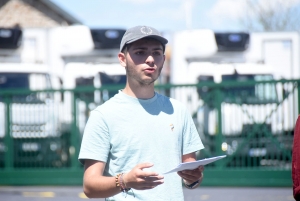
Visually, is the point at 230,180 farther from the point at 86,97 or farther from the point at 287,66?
the point at 287,66

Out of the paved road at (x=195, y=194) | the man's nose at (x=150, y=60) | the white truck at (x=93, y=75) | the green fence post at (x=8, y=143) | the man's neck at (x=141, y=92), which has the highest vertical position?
the white truck at (x=93, y=75)

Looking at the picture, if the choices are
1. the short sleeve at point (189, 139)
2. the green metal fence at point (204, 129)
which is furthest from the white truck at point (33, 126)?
the short sleeve at point (189, 139)

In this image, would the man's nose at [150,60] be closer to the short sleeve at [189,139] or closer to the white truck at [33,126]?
the short sleeve at [189,139]

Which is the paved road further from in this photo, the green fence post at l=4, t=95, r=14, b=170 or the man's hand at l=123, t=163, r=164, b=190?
the man's hand at l=123, t=163, r=164, b=190

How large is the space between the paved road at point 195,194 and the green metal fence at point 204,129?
0.16 m

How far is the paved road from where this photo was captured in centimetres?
995

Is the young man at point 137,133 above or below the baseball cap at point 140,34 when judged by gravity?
below

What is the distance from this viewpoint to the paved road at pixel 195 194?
32.7 feet

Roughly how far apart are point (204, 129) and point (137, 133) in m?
7.83

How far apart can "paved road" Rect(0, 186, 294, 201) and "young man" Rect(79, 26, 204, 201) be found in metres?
6.66

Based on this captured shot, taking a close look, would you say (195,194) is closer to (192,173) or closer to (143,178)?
(192,173)

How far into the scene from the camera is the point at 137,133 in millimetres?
3170

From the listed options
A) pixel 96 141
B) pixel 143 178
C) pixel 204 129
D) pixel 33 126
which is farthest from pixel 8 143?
pixel 143 178

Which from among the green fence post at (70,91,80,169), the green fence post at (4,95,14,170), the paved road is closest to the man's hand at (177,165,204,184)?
Result: the paved road
